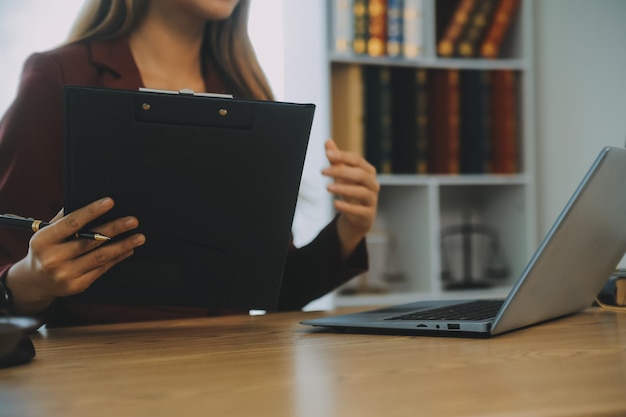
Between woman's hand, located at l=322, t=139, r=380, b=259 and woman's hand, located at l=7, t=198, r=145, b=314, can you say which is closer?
woman's hand, located at l=7, t=198, r=145, b=314

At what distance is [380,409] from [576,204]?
383 millimetres

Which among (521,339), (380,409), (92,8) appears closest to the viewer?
(380,409)

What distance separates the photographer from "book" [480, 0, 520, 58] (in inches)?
97.4

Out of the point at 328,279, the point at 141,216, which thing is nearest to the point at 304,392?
the point at 141,216

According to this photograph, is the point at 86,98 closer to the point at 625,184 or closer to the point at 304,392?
the point at 304,392

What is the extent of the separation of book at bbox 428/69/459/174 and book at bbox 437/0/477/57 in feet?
0.26

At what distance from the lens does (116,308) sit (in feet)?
4.43

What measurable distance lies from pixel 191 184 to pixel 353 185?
1.43 ft

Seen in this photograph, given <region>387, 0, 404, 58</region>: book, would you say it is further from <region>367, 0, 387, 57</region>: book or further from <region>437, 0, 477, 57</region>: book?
<region>437, 0, 477, 57</region>: book

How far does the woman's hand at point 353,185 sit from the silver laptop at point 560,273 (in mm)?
287

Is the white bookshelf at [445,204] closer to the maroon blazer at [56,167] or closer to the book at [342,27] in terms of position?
the book at [342,27]

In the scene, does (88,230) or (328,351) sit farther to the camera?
(88,230)

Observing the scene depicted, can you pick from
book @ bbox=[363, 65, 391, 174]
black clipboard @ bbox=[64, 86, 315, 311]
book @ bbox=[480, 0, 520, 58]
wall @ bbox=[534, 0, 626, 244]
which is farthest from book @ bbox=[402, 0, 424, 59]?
black clipboard @ bbox=[64, 86, 315, 311]

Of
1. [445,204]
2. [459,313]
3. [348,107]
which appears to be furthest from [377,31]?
[459,313]
